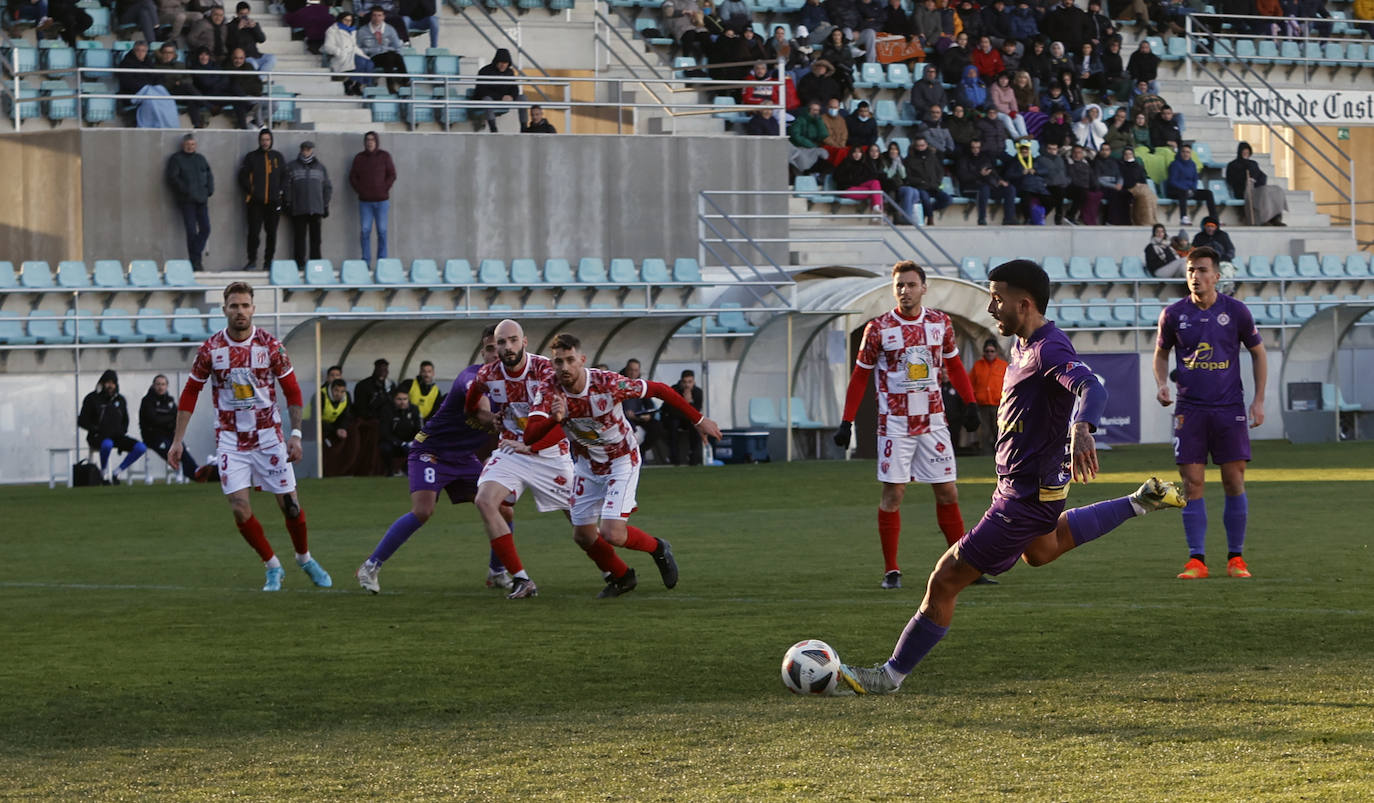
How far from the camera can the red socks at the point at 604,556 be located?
463 inches

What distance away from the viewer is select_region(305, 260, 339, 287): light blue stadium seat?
27797 mm

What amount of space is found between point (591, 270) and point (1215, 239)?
10981 mm

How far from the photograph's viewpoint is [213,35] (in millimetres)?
28625

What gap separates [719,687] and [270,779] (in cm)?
230

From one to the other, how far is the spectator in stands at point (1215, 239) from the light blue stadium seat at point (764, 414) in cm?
883

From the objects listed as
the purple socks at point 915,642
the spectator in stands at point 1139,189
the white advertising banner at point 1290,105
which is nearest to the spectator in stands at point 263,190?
the spectator in stands at point 1139,189

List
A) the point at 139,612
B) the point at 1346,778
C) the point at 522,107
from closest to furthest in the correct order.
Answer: the point at 1346,778
the point at 139,612
the point at 522,107

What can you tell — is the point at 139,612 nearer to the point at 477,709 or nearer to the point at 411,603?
the point at 411,603

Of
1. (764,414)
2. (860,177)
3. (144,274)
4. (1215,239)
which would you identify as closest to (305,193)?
→ (144,274)

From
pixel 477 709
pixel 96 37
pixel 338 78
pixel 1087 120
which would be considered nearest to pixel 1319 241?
pixel 1087 120

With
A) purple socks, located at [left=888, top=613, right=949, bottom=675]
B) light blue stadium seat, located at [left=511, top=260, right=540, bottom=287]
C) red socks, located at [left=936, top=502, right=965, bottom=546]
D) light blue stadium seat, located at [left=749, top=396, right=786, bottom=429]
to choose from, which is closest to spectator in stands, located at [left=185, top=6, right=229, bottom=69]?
light blue stadium seat, located at [left=511, top=260, right=540, bottom=287]

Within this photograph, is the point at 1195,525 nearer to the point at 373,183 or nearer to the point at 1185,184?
the point at 373,183

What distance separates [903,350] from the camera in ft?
41.3

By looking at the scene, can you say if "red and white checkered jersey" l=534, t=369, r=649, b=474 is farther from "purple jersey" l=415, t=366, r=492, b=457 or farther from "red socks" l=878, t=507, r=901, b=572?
"red socks" l=878, t=507, r=901, b=572
